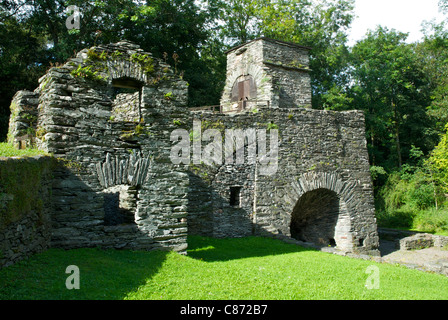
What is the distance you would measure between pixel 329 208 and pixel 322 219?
2.01ft

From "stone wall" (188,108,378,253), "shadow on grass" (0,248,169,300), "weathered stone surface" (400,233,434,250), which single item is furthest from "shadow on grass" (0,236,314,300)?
"weathered stone surface" (400,233,434,250)

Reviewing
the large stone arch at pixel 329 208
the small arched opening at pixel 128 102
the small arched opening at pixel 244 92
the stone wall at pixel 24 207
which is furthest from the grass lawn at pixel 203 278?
the small arched opening at pixel 244 92

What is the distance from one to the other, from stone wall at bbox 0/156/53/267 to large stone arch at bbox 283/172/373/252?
8.21m

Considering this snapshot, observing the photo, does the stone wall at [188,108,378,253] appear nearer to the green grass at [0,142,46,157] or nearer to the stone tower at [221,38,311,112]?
the stone tower at [221,38,311,112]

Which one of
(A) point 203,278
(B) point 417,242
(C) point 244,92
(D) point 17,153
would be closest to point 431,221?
(B) point 417,242

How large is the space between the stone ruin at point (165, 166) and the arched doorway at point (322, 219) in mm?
41

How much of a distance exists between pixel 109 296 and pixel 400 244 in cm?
1429

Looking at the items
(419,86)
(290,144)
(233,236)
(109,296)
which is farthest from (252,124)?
(419,86)

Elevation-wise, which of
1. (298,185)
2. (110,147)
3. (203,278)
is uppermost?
(110,147)

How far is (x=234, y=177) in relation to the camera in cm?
1179

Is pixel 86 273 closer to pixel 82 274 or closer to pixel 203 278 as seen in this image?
pixel 82 274

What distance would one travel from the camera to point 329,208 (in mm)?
13914

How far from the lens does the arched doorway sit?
1348cm
